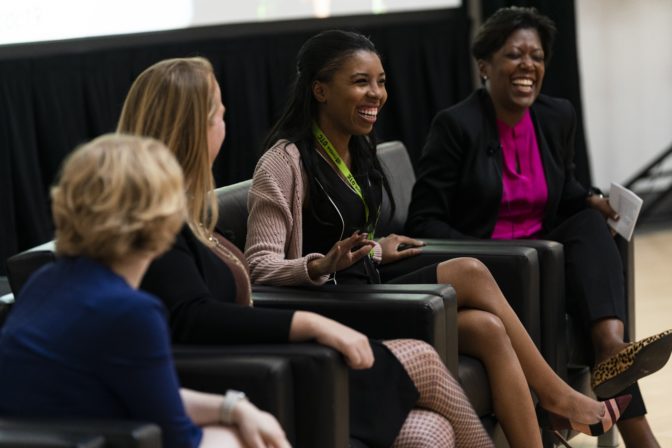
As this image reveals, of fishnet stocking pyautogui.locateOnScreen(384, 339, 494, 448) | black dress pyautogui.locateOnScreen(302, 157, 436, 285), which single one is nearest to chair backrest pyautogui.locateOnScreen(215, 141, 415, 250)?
black dress pyautogui.locateOnScreen(302, 157, 436, 285)

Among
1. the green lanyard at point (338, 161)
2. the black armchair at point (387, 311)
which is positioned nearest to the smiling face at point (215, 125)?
the black armchair at point (387, 311)

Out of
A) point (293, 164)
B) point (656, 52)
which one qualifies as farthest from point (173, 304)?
point (656, 52)

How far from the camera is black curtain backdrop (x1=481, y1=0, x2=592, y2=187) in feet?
21.4

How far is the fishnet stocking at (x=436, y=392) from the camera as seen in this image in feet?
8.27

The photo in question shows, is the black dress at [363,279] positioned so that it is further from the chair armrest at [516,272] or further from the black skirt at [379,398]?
the chair armrest at [516,272]

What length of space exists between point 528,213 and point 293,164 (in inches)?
39.1

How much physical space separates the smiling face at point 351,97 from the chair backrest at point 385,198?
0.27m

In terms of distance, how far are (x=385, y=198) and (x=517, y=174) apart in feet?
1.31

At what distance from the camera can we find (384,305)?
2.72 metres

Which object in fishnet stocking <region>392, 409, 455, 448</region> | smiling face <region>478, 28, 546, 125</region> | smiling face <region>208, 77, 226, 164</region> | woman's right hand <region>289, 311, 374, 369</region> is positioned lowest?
fishnet stocking <region>392, 409, 455, 448</region>

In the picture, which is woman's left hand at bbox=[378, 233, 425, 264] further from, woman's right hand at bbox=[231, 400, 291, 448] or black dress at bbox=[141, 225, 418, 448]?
woman's right hand at bbox=[231, 400, 291, 448]

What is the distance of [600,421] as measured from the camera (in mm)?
3020

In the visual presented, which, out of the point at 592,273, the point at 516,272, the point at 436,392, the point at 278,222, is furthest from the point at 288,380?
the point at 592,273

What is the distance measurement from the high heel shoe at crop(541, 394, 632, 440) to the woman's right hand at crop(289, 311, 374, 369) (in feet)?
2.98
